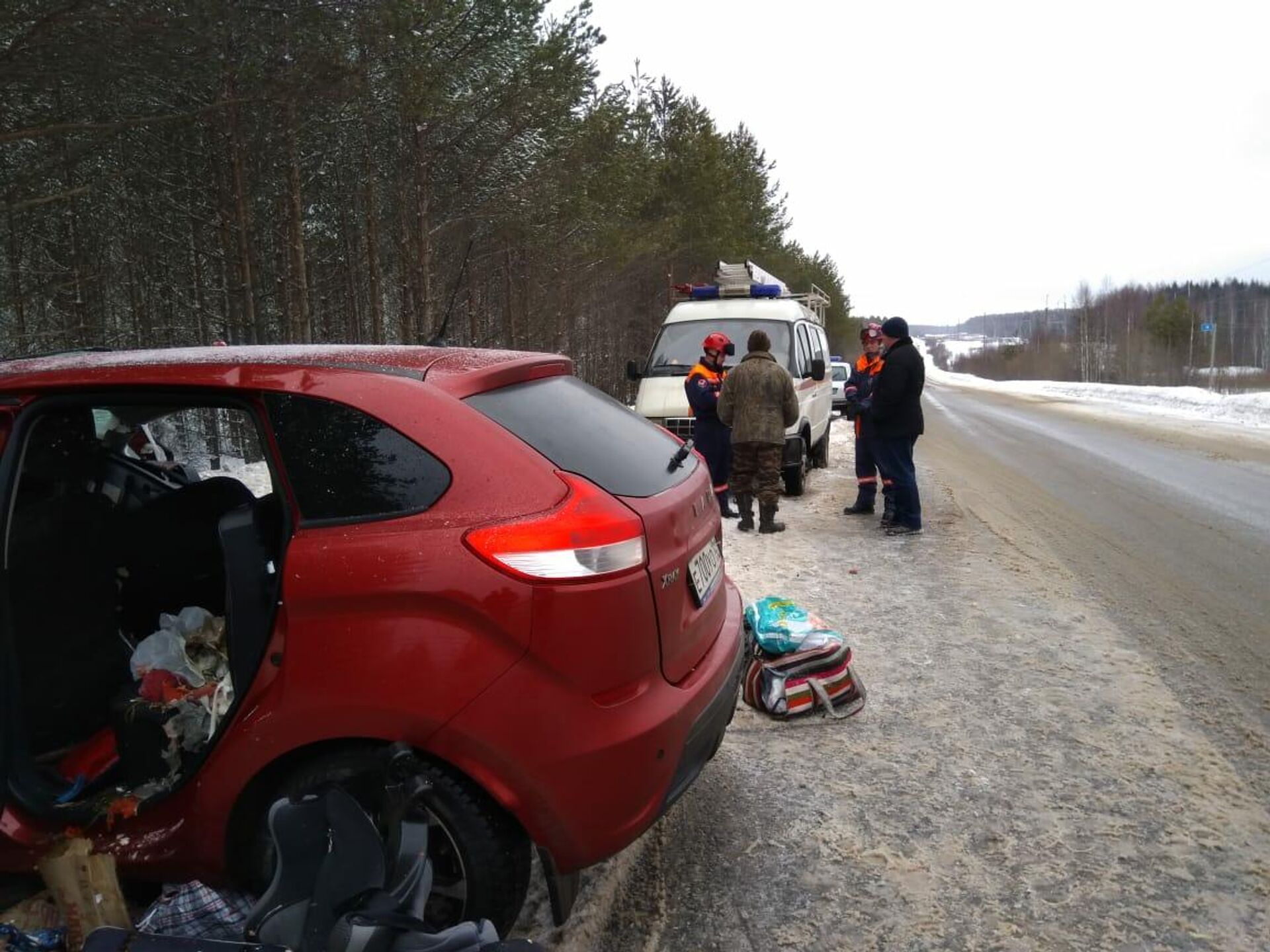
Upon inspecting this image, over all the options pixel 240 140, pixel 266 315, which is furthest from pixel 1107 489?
pixel 266 315

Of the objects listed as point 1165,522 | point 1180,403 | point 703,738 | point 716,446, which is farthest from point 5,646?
point 1180,403

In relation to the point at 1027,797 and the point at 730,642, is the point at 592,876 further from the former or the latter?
the point at 1027,797

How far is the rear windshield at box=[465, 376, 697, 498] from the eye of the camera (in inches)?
92.7

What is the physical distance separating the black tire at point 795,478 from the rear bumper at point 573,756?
7.76 m

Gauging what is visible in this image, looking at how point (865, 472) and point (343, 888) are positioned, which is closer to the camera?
point (343, 888)

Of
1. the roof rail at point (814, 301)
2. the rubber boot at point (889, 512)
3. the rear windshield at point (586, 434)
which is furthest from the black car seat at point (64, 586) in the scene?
the roof rail at point (814, 301)

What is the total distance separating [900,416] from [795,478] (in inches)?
97.2

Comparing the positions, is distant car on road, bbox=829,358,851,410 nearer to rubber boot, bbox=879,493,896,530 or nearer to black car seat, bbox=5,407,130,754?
rubber boot, bbox=879,493,896,530

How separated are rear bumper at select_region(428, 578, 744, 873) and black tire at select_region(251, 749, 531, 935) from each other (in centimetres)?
9

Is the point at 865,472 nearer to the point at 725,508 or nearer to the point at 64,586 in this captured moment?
the point at 725,508

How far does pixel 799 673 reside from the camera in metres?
3.96

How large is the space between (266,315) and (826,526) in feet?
49.9

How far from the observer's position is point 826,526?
8336 mm

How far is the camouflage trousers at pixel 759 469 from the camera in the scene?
7891mm
